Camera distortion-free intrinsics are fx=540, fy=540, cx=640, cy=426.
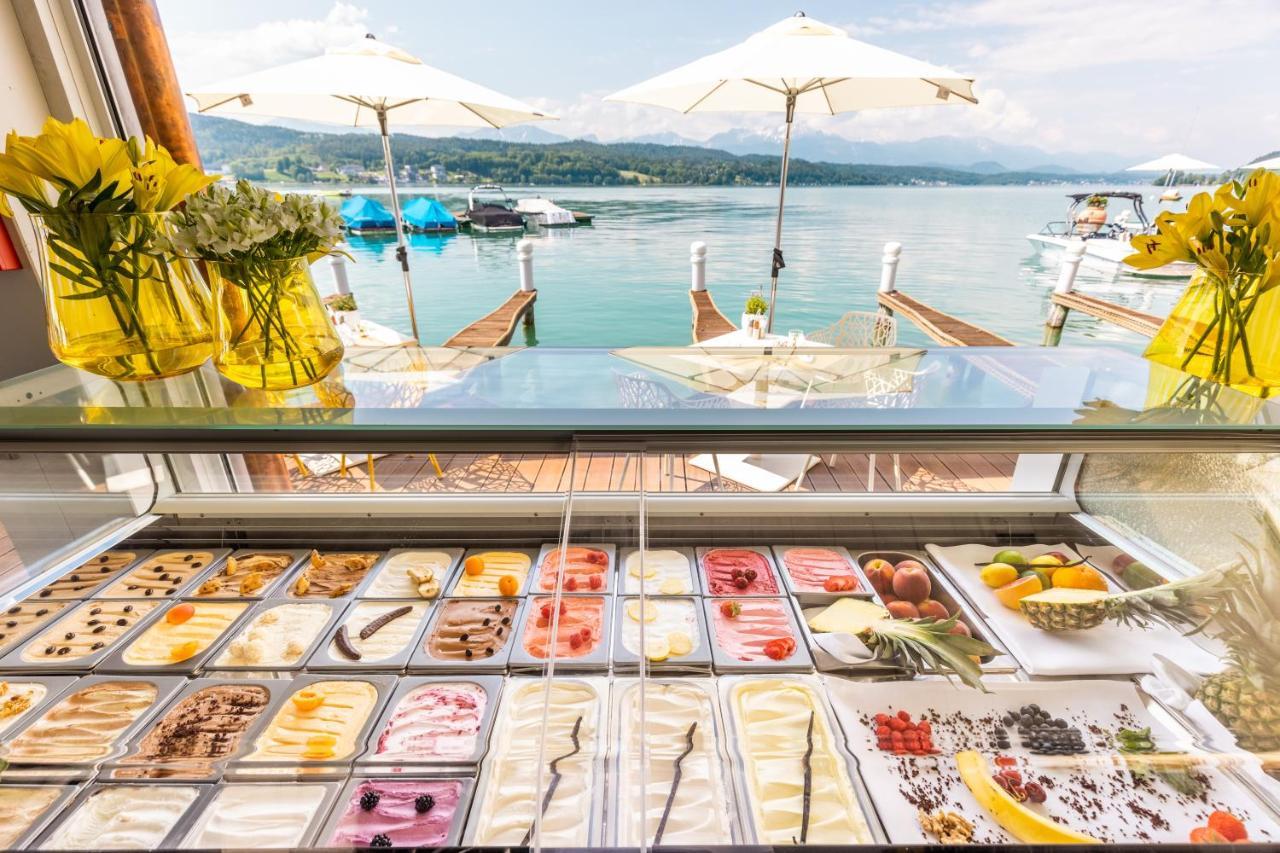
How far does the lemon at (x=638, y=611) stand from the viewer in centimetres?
134

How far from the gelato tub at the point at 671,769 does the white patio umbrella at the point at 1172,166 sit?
14753 mm

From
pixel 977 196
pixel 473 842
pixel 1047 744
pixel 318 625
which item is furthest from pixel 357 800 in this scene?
pixel 977 196

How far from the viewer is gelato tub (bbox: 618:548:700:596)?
142 cm

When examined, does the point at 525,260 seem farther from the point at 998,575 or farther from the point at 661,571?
the point at 998,575

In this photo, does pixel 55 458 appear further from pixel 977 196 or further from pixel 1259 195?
pixel 977 196

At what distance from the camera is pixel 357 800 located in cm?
100

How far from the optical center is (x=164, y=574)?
5.06 ft

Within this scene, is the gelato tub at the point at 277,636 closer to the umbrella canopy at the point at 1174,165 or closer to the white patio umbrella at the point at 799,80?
the white patio umbrella at the point at 799,80

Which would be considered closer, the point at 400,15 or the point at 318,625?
the point at 318,625

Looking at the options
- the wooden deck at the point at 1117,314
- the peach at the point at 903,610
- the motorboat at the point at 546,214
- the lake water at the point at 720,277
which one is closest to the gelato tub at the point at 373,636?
the peach at the point at 903,610

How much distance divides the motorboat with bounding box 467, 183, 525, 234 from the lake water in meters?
0.67

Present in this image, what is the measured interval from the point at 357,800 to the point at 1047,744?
135 centimetres

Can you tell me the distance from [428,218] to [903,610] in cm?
2644

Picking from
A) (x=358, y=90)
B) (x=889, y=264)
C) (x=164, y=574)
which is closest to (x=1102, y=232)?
(x=889, y=264)
